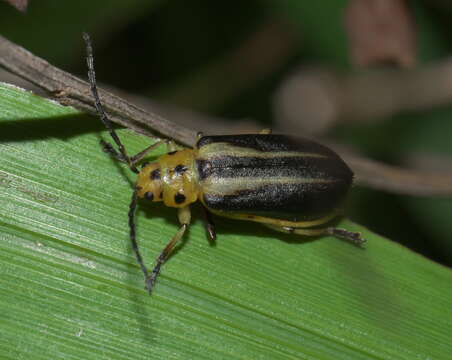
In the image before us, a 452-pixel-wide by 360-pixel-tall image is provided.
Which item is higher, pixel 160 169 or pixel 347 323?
pixel 160 169

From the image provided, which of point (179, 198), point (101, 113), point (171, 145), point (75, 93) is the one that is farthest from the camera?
point (171, 145)

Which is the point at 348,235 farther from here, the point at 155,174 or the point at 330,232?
the point at 155,174

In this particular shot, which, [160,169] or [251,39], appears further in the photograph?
[251,39]

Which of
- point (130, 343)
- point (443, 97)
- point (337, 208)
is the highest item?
point (443, 97)

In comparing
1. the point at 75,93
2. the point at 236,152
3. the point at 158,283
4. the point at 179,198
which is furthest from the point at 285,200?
the point at 75,93

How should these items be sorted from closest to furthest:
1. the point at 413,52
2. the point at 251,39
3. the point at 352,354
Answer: the point at 352,354 → the point at 413,52 → the point at 251,39

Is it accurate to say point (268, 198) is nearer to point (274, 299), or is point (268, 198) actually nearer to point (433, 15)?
point (274, 299)

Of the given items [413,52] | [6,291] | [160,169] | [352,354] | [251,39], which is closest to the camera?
[6,291]

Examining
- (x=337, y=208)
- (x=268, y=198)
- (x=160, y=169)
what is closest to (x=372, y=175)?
(x=337, y=208)
